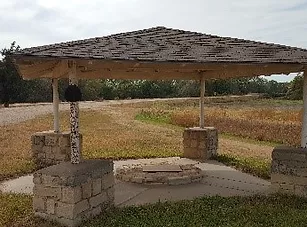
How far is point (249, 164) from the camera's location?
36.5 feet

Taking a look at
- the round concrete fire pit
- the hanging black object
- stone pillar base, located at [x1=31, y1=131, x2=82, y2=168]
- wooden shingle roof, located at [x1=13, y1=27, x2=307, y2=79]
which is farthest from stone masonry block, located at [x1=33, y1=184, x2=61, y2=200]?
stone pillar base, located at [x1=31, y1=131, x2=82, y2=168]

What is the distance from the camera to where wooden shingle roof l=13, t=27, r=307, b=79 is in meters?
6.29

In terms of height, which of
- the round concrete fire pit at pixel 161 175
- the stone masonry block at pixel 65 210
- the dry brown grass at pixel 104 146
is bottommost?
the dry brown grass at pixel 104 146

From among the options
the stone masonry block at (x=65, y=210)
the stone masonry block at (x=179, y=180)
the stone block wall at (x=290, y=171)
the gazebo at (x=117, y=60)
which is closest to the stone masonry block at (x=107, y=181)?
the gazebo at (x=117, y=60)

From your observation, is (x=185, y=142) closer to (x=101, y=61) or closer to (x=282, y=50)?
(x=282, y=50)

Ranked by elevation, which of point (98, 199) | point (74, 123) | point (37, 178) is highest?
point (74, 123)

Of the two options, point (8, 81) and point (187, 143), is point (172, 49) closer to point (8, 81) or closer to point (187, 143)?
point (187, 143)

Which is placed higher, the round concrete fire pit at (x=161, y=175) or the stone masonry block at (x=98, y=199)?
the stone masonry block at (x=98, y=199)

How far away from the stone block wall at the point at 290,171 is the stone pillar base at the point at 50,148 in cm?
545

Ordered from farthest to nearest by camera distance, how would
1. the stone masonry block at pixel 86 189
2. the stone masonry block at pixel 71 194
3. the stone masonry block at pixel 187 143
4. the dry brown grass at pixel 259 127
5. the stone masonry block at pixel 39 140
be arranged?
the dry brown grass at pixel 259 127 < the stone masonry block at pixel 187 143 < the stone masonry block at pixel 39 140 < the stone masonry block at pixel 86 189 < the stone masonry block at pixel 71 194

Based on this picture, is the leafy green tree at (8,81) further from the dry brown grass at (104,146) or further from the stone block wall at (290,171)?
the stone block wall at (290,171)

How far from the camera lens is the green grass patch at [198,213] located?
6.05 m

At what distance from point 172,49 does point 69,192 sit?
347 cm

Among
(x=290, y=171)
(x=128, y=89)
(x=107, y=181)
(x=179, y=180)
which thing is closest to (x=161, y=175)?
(x=179, y=180)
